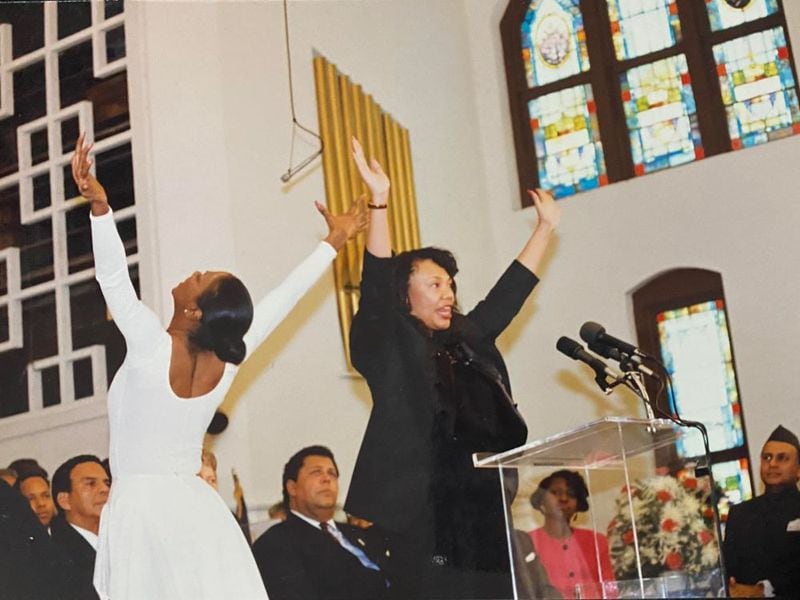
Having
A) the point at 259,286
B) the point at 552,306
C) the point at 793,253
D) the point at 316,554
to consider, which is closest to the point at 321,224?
the point at 259,286

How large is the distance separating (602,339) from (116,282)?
6.31 ft

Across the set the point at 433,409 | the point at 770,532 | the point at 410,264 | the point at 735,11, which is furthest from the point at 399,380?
the point at 735,11

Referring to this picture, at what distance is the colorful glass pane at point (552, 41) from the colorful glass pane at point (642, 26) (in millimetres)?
168

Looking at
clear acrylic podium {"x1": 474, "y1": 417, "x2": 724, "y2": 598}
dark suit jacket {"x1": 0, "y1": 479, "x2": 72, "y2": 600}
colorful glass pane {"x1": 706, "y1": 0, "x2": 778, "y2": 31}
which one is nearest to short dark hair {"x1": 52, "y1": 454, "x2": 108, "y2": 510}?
dark suit jacket {"x1": 0, "y1": 479, "x2": 72, "y2": 600}

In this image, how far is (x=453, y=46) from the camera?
615 centimetres

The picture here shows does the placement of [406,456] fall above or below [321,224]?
below

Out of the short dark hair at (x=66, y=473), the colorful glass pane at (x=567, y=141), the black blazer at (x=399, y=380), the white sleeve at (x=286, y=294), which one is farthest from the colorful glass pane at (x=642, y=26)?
the short dark hair at (x=66, y=473)

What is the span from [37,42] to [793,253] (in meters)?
3.36

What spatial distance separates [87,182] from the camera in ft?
16.7

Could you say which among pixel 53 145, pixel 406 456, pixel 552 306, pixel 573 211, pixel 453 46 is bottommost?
pixel 406 456

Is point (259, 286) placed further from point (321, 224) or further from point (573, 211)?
point (573, 211)

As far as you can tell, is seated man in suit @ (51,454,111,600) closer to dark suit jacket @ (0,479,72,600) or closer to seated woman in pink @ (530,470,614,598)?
dark suit jacket @ (0,479,72,600)

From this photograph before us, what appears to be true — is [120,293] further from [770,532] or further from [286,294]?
[770,532]

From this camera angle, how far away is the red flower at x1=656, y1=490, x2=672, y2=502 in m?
4.65
